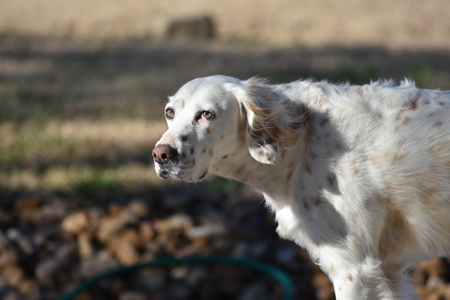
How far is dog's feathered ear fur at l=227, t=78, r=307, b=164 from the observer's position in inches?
106

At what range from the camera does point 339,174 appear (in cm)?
270

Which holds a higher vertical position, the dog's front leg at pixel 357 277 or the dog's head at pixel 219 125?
the dog's head at pixel 219 125

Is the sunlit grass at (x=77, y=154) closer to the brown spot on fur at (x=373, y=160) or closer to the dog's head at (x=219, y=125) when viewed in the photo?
the dog's head at (x=219, y=125)

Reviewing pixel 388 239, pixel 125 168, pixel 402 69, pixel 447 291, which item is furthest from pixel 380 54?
pixel 388 239

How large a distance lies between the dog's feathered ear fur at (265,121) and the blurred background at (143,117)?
139cm

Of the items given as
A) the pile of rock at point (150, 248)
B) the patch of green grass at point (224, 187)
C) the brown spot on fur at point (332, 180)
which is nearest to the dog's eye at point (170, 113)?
the brown spot on fur at point (332, 180)

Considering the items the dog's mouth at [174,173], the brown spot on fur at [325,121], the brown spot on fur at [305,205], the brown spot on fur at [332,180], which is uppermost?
the brown spot on fur at [325,121]

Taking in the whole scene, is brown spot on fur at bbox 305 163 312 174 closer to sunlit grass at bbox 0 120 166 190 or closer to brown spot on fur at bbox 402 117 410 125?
brown spot on fur at bbox 402 117 410 125

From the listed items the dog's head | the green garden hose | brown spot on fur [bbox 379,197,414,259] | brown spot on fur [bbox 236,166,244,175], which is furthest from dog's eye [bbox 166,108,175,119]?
the green garden hose

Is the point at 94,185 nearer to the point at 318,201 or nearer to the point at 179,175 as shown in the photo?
the point at 179,175

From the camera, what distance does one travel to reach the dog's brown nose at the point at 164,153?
2.59 metres

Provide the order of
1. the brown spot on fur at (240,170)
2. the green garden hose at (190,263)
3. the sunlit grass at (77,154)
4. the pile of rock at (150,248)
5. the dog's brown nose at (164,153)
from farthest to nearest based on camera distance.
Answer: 1. the sunlit grass at (77,154)
2. the pile of rock at (150,248)
3. the green garden hose at (190,263)
4. the brown spot on fur at (240,170)
5. the dog's brown nose at (164,153)

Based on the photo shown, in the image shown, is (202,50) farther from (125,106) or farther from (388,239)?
(388,239)

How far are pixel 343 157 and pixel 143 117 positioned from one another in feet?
16.4
